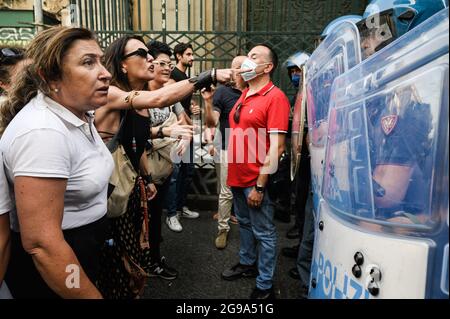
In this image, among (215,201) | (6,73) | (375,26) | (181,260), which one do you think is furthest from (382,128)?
(215,201)

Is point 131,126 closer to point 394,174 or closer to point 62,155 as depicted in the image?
point 62,155

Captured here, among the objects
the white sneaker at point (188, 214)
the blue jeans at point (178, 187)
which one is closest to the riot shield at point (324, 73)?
the blue jeans at point (178, 187)

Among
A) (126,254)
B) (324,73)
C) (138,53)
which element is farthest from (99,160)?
(324,73)

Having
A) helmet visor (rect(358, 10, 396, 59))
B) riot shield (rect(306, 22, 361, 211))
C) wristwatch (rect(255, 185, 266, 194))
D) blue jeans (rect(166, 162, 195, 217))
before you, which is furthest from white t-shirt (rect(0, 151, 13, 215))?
blue jeans (rect(166, 162, 195, 217))

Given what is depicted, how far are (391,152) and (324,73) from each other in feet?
3.13

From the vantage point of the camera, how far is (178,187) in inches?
170

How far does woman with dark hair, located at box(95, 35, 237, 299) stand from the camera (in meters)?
1.89

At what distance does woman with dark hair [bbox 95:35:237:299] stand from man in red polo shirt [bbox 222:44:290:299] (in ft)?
1.75

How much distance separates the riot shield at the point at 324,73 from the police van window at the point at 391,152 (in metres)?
0.34

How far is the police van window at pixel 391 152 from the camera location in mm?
804

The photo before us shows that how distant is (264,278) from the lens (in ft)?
8.86

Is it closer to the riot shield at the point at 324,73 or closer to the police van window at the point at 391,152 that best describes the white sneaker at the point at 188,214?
the riot shield at the point at 324,73

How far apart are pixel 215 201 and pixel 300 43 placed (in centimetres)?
257

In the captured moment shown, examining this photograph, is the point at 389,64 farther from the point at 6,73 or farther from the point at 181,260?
the point at 181,260
